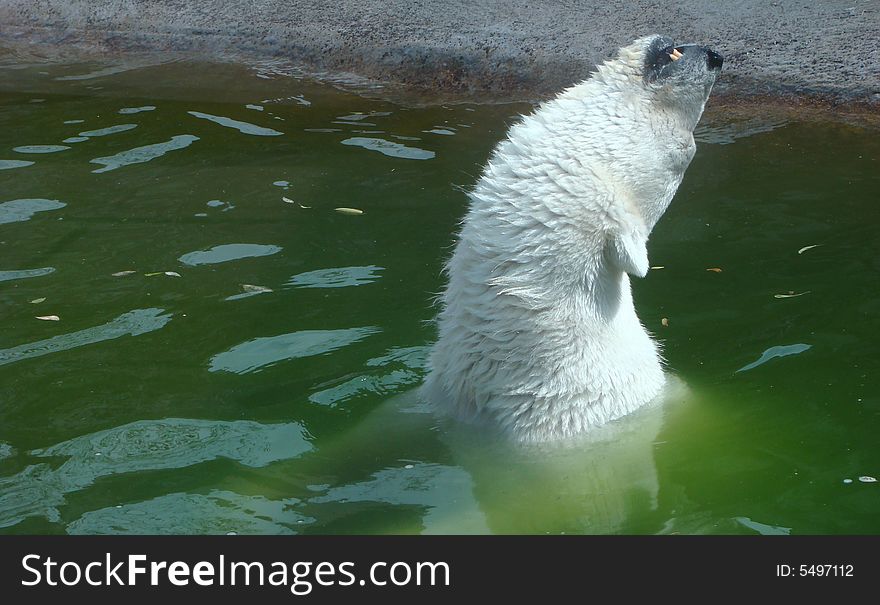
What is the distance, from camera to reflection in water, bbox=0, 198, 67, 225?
5410 millimetres

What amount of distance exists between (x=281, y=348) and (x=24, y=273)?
131 cm

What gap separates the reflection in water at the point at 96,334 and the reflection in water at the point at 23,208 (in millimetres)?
1233

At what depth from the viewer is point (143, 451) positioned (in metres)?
3.59

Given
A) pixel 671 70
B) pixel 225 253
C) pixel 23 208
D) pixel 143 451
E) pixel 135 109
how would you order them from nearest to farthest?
pixel 671 70, pixel 143 451, pixel 225 253, pixel 23 208, pixel 135 109

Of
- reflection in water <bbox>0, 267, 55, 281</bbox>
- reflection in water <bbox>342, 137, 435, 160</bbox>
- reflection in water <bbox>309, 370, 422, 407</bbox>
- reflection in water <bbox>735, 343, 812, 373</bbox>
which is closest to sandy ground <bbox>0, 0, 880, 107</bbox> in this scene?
reflection in water <bbox>342, 137, 435, 160</bbox>

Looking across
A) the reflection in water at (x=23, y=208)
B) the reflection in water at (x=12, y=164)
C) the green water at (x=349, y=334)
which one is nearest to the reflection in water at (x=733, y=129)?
the green water at (x=349, y=334)

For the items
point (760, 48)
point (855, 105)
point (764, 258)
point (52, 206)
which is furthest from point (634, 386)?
point (760, 48)

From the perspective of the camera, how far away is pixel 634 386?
3.50 metres

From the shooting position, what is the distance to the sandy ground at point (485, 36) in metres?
7.43

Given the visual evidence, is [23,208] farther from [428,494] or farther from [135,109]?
[428,494]

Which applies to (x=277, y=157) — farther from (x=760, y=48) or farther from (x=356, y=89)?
(x=760, y=48)

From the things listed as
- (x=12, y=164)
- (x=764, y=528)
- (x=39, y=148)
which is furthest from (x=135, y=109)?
(x=764, y=528)

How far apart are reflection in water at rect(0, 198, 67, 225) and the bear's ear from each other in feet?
10.9

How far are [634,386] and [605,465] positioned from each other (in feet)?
0.90
